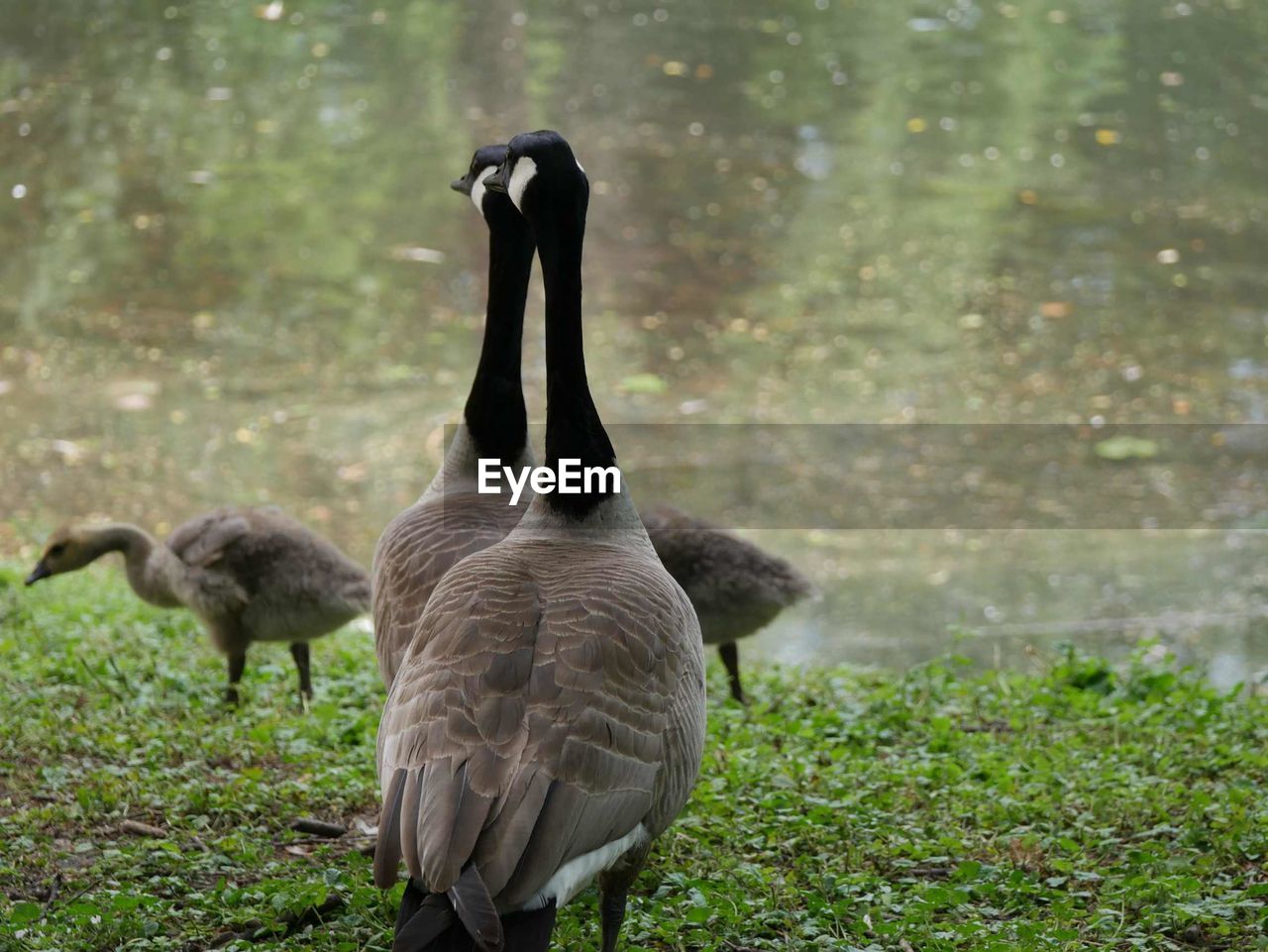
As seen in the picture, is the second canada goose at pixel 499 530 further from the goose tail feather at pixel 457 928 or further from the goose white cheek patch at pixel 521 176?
the goose tail feather at pixel 457 928

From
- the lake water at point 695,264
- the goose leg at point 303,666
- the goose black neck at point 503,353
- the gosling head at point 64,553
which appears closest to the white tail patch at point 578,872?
the goose black neck at point 503,353

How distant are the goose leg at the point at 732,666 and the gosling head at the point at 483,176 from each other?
1.89m

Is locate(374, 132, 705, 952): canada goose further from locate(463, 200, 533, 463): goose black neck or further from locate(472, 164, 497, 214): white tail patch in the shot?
locate(472, 164, 497, 214): white tail patch

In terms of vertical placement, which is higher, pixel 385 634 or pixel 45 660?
pixel 385 634

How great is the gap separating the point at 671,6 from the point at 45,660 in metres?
13.4

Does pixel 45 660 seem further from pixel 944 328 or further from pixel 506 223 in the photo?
pixel 944 328

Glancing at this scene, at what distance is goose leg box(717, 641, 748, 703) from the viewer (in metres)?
5.66

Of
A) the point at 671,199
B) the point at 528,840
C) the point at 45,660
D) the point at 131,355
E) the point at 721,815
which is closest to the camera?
the point at 528,840

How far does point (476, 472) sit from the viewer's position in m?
4.67

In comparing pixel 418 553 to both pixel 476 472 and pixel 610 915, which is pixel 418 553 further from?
pixel 610 915

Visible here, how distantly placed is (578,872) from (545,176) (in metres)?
1.85

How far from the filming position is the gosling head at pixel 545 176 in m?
3.92

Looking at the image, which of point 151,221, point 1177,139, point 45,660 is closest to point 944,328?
point 1177,139

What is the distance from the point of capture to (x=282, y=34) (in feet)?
50.5
